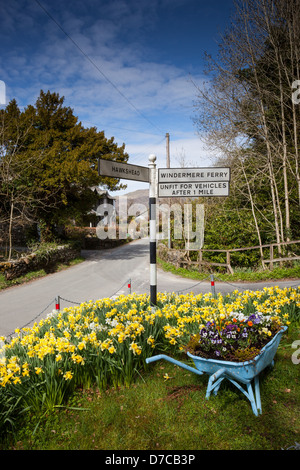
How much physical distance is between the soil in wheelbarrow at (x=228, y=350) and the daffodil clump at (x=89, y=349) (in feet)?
0.53

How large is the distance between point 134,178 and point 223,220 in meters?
10.2

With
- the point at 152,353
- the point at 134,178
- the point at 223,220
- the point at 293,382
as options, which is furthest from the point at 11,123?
the point at 293,382

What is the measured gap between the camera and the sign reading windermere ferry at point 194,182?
4.75 metres

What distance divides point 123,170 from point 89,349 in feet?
8.97

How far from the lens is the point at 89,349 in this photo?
3.68 meters

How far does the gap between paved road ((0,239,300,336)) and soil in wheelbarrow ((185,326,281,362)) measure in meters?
4.25

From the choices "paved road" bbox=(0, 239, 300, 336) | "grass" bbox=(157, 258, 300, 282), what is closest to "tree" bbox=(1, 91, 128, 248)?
"paved road" bbox=(0, 239, 300, 336)

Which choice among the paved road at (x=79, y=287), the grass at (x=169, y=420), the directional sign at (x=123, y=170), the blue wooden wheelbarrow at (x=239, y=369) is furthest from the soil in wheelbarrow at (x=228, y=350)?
the paved road at (x=79, y=287)

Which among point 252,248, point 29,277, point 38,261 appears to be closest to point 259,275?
point 252,248

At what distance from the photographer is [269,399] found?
3.35 m

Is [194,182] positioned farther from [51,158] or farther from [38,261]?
[51,158]

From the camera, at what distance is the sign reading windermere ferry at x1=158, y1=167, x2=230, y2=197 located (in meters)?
4.75
